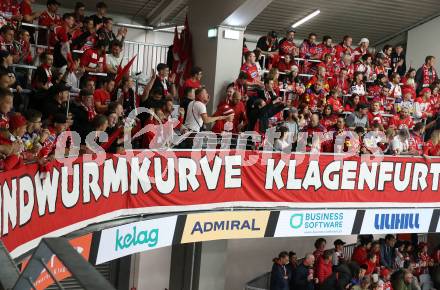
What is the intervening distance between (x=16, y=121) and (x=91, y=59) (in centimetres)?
403

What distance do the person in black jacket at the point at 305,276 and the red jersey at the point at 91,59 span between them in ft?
17.6

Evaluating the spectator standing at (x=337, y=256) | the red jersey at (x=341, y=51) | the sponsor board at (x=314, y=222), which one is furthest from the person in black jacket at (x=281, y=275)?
the red jersey at (x=341, y=51)

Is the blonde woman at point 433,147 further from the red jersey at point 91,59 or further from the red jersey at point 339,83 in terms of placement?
the red jersey at point 91,59

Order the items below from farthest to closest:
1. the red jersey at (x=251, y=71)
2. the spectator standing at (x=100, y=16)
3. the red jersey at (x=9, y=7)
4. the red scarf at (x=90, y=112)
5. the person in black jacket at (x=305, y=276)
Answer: the person in black jacket at (x=305, y=276) < the red jersey at (x=251, y=71) < the spectator standing at (x=100, y=16) < the red jersey at (x=9, y=7) < the red scarf at (x=90, y=112)

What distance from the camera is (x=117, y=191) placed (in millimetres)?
8469

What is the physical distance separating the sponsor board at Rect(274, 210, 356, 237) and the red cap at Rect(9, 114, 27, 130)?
5228 mm

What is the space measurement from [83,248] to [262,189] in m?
3.77

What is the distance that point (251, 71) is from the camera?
40.1 ft

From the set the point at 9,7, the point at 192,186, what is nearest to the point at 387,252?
the point at 192,186

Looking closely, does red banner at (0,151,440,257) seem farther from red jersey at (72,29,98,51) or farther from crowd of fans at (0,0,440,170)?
red jersey at (72,29,98,51)

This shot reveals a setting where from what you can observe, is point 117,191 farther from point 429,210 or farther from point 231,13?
point 429,210

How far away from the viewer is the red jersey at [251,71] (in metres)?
12.1

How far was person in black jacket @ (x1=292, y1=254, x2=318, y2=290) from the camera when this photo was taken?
12469 millimetres

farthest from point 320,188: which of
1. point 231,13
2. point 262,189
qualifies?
point 231,13
